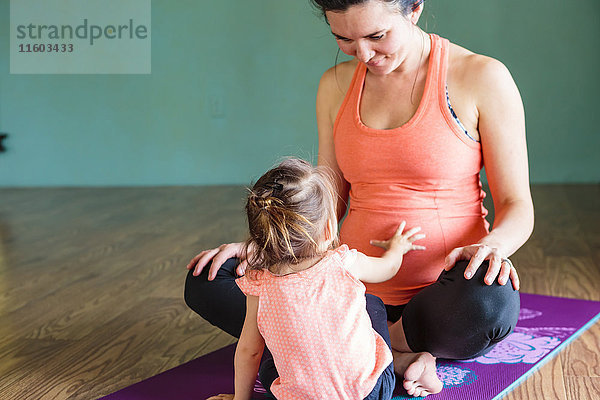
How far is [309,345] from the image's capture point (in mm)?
1150

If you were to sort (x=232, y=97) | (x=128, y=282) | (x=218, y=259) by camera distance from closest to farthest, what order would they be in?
(x=218, y=259) → (x=128, y=282) → (x=232, y=97)

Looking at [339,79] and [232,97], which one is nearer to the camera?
[339,79]

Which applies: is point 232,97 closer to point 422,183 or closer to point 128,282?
point 128,282

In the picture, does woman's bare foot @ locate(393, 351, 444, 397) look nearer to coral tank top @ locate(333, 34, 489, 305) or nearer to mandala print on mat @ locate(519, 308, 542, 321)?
coral tank top @ locate(333, 34, 489, 305)

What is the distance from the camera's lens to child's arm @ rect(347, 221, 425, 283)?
4.15 ft

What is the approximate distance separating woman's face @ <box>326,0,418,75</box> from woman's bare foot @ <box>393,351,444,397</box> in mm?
575

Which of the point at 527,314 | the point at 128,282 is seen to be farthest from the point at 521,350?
the point at 128,282

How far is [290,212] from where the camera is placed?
44.1 inches

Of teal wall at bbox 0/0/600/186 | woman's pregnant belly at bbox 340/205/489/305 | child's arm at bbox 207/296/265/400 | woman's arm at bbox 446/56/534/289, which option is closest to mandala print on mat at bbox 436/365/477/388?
woman's pregnant belly at bbox 340/205/489/305

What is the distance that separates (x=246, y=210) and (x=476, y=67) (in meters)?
0.60

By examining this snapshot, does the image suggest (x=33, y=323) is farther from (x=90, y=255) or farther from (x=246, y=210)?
(x=246, y=210)

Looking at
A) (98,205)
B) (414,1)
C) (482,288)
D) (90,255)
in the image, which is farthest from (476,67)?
(98,205)

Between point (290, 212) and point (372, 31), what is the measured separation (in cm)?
41

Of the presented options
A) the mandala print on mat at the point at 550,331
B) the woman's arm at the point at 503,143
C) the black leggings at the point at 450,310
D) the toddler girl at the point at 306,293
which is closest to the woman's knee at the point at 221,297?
the black leggings at the point at 450,310
